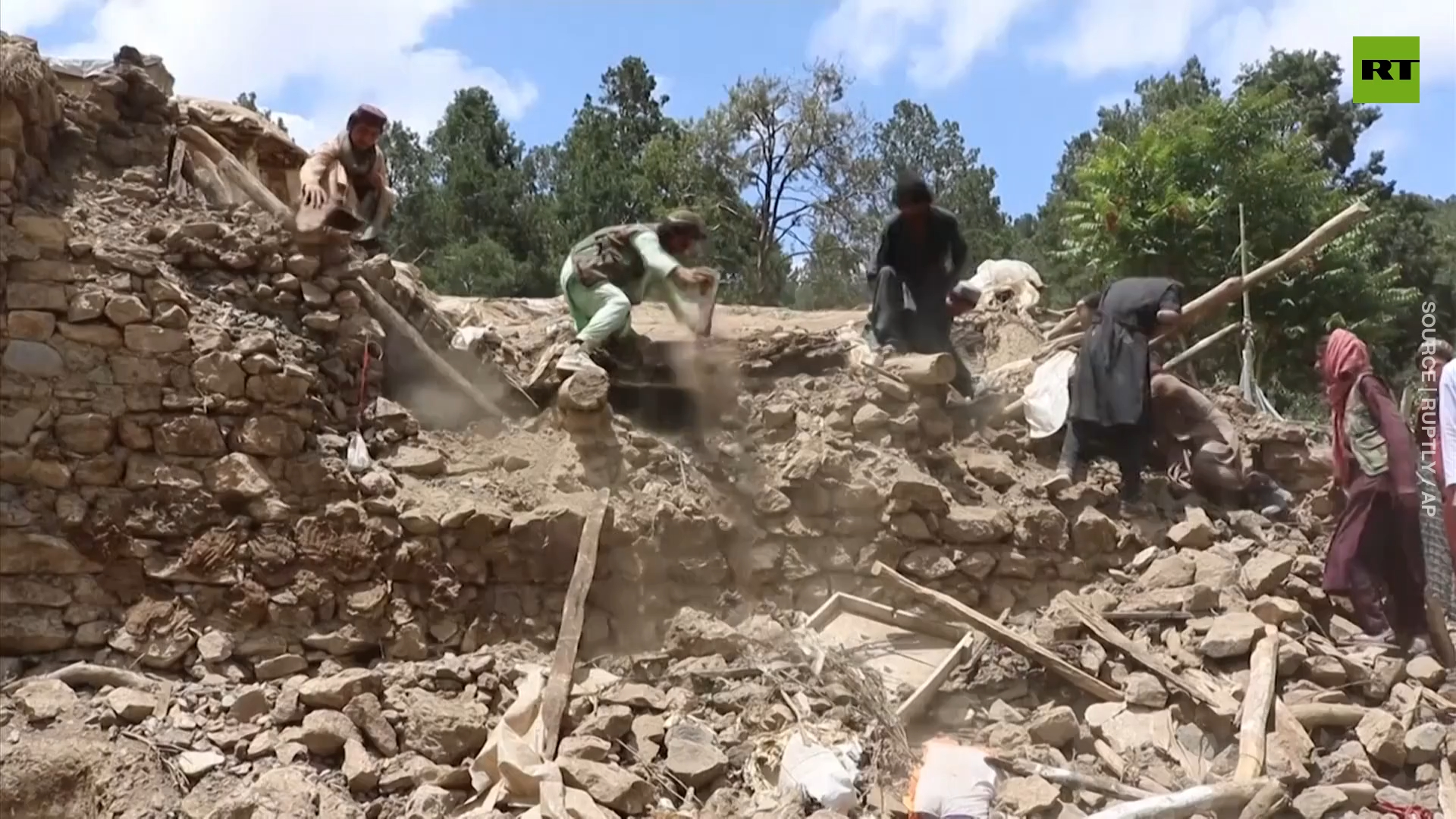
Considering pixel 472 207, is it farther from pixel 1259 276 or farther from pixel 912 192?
pixel 1259 276

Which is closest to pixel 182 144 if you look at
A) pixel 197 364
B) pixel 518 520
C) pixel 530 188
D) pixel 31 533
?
pixel 197 364

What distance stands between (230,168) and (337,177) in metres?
0.46

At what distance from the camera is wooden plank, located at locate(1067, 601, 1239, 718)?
4762 mm

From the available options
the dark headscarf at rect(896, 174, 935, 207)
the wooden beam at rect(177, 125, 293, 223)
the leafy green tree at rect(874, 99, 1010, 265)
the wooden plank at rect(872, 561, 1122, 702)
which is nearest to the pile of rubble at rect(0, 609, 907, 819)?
the wooden plank at rect(872, 561, 1122, 702)

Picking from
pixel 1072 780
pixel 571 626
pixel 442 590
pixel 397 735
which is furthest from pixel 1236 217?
pixel 397 735

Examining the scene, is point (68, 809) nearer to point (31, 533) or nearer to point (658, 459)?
point (31, 533)

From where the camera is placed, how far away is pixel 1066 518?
18.8 ft

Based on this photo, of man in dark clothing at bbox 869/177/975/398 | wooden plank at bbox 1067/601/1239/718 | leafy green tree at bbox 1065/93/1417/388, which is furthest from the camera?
leafy green tree at bbox 1065/93/1417/388

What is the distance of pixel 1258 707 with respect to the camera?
183 inches

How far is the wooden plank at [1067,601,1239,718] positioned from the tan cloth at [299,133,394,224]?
377cm

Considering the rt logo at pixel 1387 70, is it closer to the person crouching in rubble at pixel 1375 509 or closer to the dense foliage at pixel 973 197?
the person crouching in rubble at pixel 1375 509

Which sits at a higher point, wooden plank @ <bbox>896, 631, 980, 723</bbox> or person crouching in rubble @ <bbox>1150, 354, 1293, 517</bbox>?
Answer: person crouching in rubble @ <bbox>1150, 354, 1293, 517</bbox>

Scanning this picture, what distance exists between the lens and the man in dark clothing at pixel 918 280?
20.4 ft

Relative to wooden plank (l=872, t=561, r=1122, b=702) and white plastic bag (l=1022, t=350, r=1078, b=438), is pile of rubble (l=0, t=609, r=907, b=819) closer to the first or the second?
wooden plank (l=872, t=561, r=1122, b=702)
